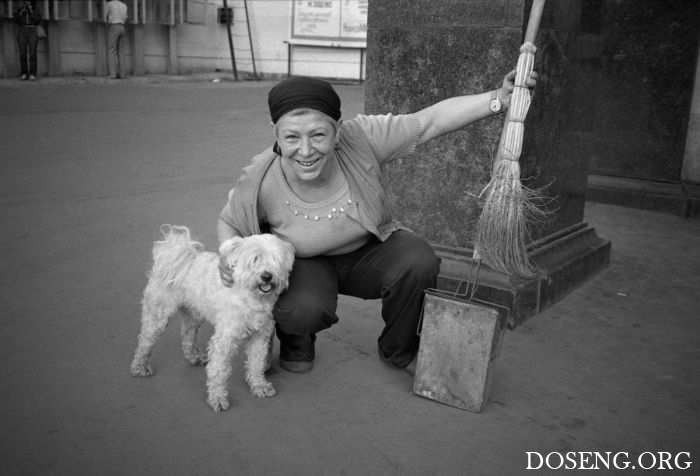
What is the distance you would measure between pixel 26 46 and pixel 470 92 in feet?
46.8

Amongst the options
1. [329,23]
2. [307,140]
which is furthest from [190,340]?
[329,23]

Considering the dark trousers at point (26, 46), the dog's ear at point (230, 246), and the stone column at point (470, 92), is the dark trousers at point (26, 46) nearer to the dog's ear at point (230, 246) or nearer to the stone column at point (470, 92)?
the stone column at point (470, 92)

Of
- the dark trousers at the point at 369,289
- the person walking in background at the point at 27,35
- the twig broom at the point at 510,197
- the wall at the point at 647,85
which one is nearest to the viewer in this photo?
the twig broom at the point at 510,197

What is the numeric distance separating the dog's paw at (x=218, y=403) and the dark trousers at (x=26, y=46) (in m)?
14.7

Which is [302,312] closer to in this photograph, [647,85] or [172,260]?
[172,260]

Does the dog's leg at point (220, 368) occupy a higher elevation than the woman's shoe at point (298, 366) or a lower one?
higher

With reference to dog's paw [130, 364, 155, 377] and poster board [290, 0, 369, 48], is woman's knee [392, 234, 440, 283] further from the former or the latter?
poster board [290, 0, 369, 48]

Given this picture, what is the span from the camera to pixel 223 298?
273cm

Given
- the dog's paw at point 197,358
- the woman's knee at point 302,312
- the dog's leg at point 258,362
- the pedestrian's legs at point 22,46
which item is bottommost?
the dog's paw at point 197,358

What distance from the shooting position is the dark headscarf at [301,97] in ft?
8.68

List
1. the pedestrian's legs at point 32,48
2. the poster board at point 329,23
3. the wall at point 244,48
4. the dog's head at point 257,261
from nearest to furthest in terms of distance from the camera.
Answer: the dog's head at point 257,261
the pedestrian's legs at point 32,48
the poster board at point 329,23
the wall at point 244,48

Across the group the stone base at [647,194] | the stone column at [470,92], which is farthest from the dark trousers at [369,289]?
the stone base at [647,194]

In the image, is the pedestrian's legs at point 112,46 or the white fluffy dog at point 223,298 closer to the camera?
the white fluffy dog at point 223,298

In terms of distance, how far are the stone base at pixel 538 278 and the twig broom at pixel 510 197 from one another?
19 cm
